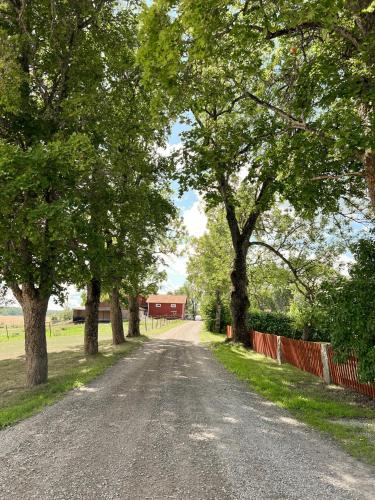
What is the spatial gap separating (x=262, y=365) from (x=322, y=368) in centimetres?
363

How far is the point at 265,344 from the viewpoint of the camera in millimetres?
20812

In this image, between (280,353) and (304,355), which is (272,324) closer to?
(280,353)

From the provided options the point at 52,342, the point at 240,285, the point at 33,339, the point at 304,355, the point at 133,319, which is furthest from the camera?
the point at 52,342

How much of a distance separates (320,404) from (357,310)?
2.62 meters

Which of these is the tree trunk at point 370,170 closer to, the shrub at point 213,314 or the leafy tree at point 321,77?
the leafy tree at point 321,77

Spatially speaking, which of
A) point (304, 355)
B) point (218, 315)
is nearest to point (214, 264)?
point (218, 315)

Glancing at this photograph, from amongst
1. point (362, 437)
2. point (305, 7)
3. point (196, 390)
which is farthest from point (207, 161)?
point (362, 437)

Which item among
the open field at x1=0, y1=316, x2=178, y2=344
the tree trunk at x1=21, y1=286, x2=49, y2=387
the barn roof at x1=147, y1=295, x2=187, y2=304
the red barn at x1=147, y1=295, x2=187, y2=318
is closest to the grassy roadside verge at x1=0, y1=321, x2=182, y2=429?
the tree trunk at x1=21, y1=286, x2=49, y2=387

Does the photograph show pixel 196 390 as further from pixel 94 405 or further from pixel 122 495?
pixel 122 495

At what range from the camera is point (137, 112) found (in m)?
14.5

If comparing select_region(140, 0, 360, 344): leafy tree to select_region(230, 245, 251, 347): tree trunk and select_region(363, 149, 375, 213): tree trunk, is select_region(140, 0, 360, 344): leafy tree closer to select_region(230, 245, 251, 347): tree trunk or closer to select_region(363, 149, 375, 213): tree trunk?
select_region(363, 149, 375, 213): tree trunk

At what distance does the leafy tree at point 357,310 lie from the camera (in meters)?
8.75

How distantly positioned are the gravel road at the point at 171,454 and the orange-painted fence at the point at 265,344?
970 cm

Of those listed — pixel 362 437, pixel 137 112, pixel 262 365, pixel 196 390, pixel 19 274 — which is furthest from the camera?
pixel 262 365
